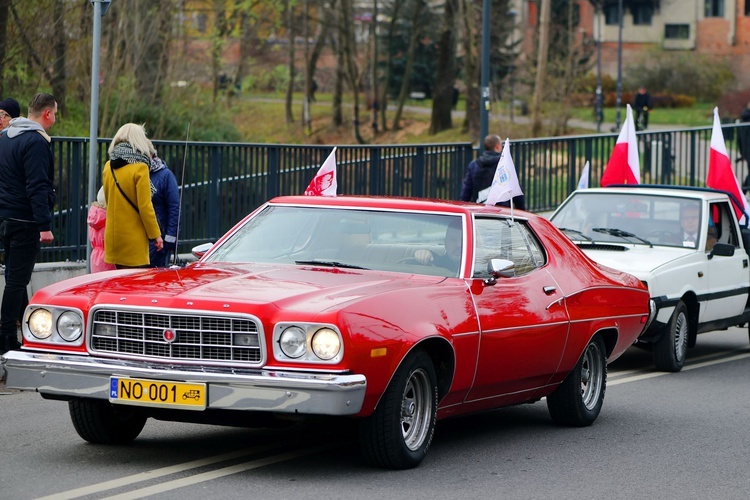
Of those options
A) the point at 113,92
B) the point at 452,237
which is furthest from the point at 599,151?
the point at 452,237

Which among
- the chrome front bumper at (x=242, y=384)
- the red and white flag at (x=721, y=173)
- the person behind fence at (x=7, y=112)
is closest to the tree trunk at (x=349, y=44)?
the red and white flag at (x=721, y=173)

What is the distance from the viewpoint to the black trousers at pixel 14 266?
10305 mm

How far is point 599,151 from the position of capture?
2234 cm

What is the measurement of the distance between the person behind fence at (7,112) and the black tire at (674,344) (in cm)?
591

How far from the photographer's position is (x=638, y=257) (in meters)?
12.2

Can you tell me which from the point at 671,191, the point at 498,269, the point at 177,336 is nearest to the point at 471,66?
the point at 671,191

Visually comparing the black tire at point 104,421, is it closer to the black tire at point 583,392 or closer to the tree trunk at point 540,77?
the black tire at point 583,392

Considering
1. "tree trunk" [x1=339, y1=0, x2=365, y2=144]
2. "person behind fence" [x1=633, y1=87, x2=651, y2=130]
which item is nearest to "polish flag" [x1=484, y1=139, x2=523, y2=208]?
"person behind fence" [x1=633, y1=87, x2=651, y2=130]

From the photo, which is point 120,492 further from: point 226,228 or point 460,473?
point 226,228

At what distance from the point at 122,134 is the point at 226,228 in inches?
237

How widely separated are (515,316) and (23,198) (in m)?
4.40

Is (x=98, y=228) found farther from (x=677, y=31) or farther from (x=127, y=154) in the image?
(x=677, y=31)

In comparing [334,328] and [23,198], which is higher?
[23,198]

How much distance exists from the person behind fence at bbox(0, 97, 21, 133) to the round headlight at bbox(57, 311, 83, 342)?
4.47m
